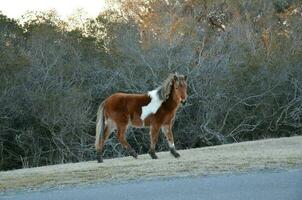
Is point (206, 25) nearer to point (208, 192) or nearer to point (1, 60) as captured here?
point (1, 60)

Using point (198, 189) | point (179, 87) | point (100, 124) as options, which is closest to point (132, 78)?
point (100, 124)

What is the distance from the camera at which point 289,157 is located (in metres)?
12.2

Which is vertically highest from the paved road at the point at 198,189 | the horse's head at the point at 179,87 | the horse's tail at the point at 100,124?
the horse's head at the point at 179,87

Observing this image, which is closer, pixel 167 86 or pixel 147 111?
pixel 167 86

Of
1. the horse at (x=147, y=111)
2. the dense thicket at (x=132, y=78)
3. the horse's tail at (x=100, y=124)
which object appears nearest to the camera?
the horse at (x=147, y=111)

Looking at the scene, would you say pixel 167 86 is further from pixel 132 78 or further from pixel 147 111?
pixel 132 78

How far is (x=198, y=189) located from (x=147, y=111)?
5.94m

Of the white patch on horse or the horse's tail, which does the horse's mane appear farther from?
the horse's tail

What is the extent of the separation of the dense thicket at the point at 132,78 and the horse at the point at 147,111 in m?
9.25

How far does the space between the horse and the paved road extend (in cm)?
452

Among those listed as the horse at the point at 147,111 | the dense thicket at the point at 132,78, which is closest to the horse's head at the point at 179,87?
the horse at the point at 147,111

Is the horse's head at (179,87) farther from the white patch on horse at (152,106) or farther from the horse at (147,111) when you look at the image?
the white patch on horse at (152,106)

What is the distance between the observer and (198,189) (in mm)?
9039

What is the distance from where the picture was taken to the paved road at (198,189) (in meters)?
8.36
